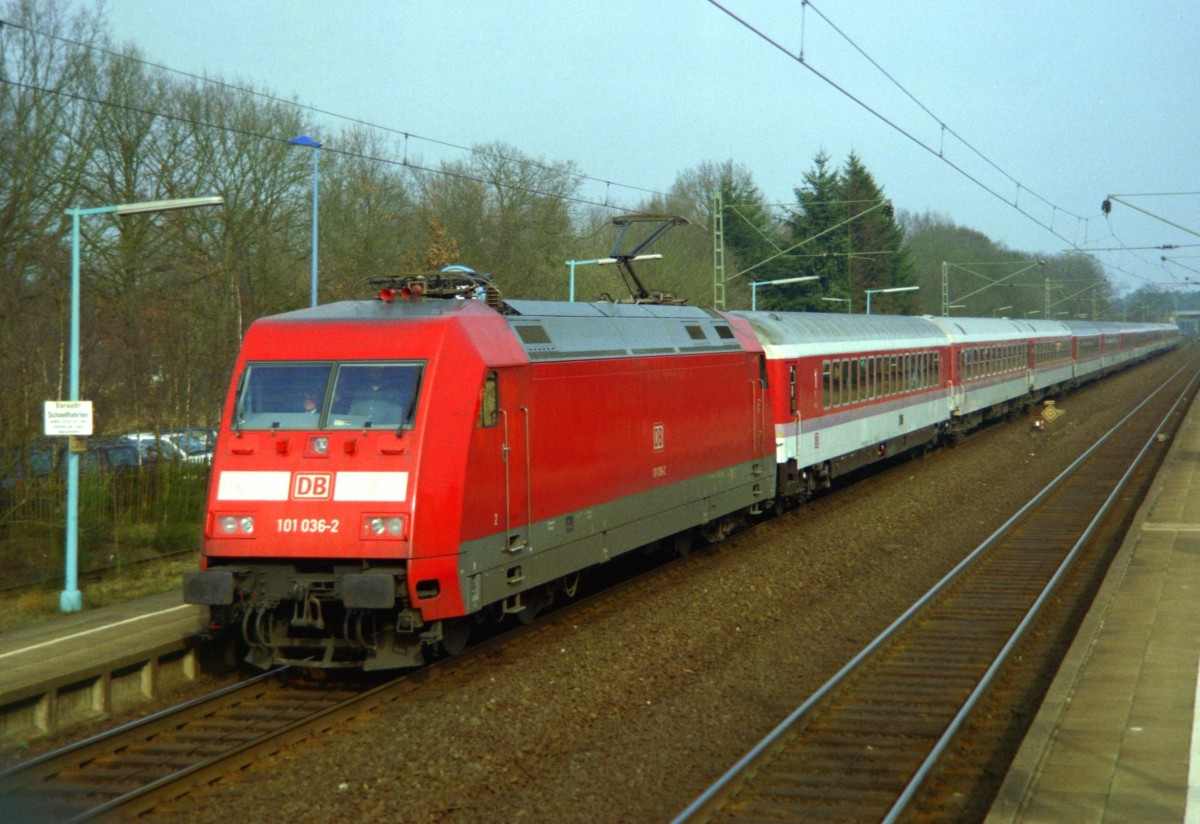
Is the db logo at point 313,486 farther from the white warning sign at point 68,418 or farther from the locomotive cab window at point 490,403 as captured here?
the white warning sign at point 68,418

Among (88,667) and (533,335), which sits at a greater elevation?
(533,335)

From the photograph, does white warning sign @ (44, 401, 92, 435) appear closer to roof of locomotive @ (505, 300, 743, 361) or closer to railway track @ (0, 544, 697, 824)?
railway track @ (0, 544, 697, 824)

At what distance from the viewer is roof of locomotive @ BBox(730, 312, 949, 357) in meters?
20.7

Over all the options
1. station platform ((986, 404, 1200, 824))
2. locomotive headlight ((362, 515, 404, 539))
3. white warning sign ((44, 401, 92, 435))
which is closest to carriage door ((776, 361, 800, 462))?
station platform ((986, 404, 1200, 824))

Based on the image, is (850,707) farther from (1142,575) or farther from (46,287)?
(46,287)

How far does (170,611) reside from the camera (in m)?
13.3

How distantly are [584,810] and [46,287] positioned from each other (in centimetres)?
1682

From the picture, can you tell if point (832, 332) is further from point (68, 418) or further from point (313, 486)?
point (313, 486)

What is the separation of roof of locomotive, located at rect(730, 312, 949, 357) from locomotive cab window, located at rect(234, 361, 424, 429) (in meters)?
10.7

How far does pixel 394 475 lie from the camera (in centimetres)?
991

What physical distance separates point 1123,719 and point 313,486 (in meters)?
6.46

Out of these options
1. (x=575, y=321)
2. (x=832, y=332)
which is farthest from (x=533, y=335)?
(x=832, y=332)

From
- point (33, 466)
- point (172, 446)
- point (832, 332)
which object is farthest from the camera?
point (832, 332)

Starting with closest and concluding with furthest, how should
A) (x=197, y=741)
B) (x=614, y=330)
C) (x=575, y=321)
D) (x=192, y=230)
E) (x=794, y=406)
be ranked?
(x=197, y=741)
(x=575, y=321)
(x=614, y=330)
(x=794, y=406)
(x=192, y=230)
